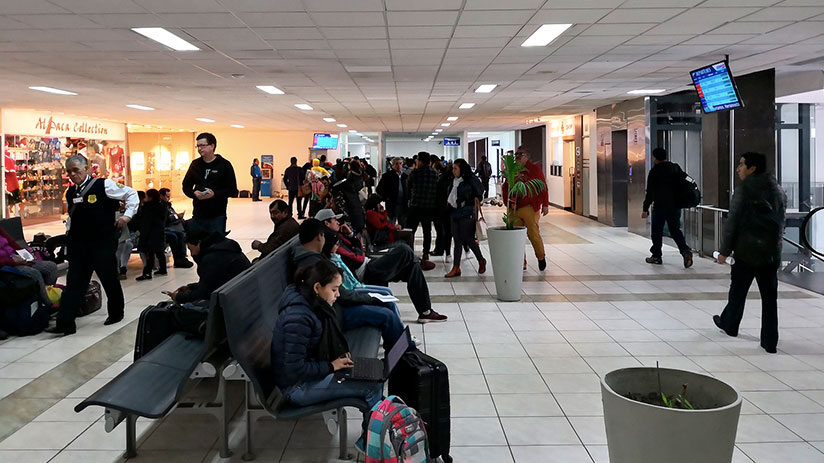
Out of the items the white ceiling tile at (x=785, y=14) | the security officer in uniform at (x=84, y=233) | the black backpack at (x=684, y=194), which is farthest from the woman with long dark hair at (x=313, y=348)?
the black backpack at (x=684, y=194)

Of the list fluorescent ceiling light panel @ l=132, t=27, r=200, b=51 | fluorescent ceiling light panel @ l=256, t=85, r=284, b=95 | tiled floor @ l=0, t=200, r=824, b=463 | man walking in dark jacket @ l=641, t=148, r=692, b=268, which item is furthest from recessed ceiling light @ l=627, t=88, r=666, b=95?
fluorescent ceiling light panel @ l=132, t=27, r=200, b=51

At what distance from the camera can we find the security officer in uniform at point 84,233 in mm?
6352

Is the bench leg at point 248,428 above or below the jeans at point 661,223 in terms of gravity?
below

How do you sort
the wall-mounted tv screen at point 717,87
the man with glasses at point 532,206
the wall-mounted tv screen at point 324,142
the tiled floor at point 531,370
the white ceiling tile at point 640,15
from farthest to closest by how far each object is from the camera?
the wall-mounted tv screen at point 324,142 → the man with glasses at point 532,206 → the wall-mounted tv screen at point 717,87 → the white ceiling tile at point 640,15 → the tiled floor at point 531,370

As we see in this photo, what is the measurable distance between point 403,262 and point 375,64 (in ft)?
13.4

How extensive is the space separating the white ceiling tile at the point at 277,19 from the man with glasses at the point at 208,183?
45.6 inches

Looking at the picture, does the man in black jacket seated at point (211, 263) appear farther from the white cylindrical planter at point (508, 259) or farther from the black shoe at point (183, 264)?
the black shoe at point (183, 264)

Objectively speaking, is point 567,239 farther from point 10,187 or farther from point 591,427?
point 10,187

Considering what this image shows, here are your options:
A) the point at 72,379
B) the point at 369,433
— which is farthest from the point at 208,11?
the point at 369,433

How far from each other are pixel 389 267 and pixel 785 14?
441 cm

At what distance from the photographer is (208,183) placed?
21.9ft

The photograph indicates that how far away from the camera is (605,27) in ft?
23.0

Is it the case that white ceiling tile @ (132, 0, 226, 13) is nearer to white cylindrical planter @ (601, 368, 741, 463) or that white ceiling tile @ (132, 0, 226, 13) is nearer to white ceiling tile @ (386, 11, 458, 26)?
white ceiling tile @ (386, 11, 458, 26)

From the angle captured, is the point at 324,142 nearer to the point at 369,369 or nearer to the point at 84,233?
the point at 84,233
